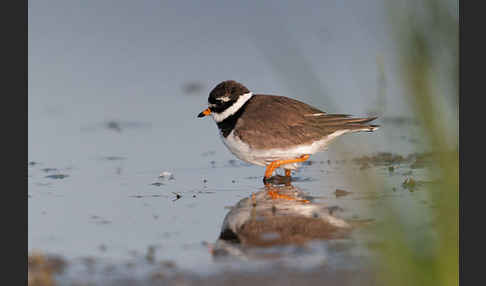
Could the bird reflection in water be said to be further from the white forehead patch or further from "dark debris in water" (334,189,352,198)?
the white forehead patch

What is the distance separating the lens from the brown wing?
7.87m

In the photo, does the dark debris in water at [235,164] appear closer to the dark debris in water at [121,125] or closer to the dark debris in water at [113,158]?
the dark debris in water at [113,158]

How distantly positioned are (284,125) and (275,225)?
2.44 m

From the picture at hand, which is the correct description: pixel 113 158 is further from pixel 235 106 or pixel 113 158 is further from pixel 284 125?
pixel 284 125

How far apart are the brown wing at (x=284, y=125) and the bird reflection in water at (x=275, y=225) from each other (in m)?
0.99

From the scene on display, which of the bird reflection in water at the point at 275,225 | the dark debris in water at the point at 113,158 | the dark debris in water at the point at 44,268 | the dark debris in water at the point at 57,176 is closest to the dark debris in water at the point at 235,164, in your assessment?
the dark debris in water at the point at 113,158

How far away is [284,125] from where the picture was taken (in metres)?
7.95

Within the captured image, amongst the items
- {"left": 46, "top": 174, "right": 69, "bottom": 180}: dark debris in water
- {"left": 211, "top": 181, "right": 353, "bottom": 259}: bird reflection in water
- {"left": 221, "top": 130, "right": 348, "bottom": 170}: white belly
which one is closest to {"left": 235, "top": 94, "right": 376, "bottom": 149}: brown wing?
{"left": 221, "top": 130, "right": 348, "bottom": 170}: white belly

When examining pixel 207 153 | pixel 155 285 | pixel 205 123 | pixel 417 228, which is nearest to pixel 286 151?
pixel 207 153

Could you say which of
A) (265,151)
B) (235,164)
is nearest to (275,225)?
(265,151)

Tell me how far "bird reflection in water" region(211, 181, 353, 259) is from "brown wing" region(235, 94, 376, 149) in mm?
991

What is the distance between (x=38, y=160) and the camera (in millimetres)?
9000

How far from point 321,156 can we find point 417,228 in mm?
7153

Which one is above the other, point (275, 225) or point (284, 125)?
point (284, 125)
